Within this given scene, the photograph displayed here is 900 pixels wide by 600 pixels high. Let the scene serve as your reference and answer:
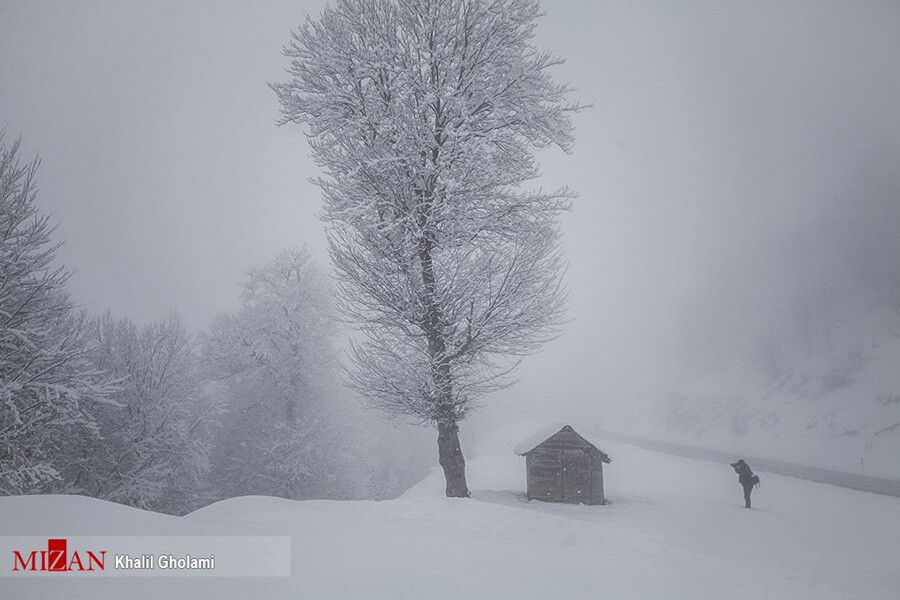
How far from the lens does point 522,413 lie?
72438 millimetres

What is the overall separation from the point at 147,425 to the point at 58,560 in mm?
15118

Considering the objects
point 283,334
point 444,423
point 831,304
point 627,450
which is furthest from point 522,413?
point 444,423

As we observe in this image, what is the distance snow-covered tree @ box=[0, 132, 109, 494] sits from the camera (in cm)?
966

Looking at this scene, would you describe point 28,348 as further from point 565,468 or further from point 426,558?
point 565,468

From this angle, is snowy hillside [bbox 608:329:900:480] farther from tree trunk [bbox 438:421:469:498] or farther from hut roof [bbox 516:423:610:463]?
tree trunk [bbox 438:421:469:498]

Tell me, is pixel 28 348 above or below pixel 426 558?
above

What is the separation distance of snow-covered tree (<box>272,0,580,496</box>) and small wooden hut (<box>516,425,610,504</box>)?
9.81m

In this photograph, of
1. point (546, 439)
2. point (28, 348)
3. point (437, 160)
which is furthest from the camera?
point (546, 439)

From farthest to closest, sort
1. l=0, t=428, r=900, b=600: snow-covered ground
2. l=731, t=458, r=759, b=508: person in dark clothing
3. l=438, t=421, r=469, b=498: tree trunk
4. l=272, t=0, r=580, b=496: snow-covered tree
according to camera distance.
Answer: l=731, t=458, r=759, b=508: person in dark clothing, l=438, t=421, r=469, b=498: tree trunk, l=272, t=0, r=580, b=496: snow-covered tree, l=0, t=428, r=900, b=600: snow-covered ground

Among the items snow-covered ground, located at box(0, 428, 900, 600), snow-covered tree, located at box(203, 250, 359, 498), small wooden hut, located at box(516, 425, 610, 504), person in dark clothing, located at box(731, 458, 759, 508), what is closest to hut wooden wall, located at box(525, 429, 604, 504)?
small wooden hut, located at box(516, 425, 610, 504)

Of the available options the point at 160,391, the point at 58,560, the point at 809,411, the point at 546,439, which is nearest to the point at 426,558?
the point at 58,560

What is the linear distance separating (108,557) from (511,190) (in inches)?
303

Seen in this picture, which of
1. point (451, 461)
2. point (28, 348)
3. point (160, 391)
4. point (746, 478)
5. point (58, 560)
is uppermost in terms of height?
point (28, 348)

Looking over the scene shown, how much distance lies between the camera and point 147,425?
15719 millimetres
